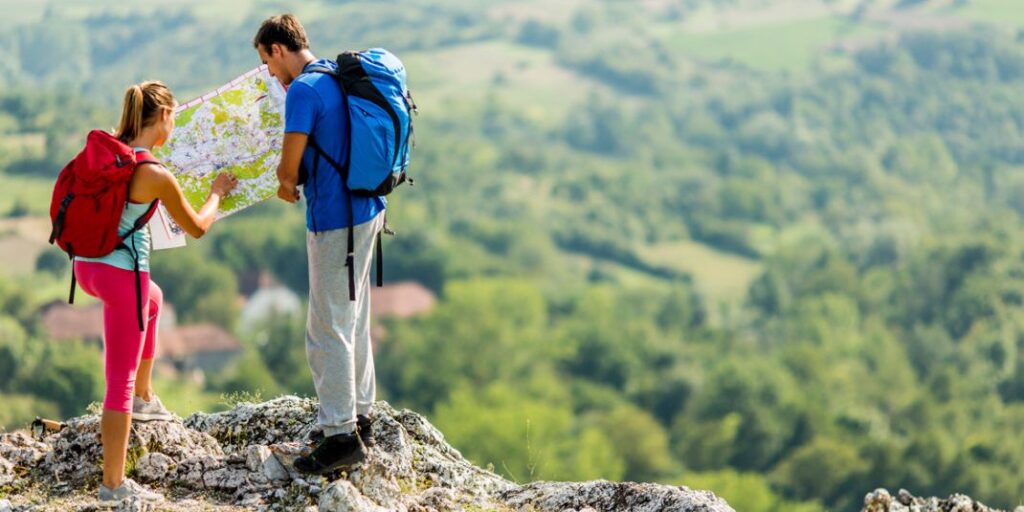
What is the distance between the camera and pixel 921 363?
10606 centimetres

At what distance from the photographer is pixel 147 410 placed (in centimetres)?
732

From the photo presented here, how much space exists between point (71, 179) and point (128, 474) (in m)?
1.64

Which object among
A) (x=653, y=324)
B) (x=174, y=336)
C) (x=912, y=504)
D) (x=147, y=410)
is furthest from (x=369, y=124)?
(x=653, y=324)

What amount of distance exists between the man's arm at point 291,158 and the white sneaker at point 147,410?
5.15 ft

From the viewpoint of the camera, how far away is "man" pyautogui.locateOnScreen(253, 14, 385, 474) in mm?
6508

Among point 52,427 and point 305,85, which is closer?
point 305,85

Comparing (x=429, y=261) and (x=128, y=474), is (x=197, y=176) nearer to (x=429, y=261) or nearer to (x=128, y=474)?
(x=128, y=474)

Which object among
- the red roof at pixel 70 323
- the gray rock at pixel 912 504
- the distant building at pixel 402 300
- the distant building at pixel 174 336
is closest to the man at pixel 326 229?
the gray rock at pixel 912 504

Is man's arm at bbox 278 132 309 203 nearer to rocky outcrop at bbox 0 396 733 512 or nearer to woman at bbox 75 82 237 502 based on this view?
woman at bbox 75 82 237 502

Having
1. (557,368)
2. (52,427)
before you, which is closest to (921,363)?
(557,368)

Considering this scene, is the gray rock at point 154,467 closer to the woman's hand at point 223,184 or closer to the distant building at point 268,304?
the woman's hand at point 223,184

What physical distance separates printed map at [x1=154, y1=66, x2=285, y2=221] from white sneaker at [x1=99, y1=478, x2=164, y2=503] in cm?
A: 146

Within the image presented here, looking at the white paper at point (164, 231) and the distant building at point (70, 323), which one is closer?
the white paper at point (164, 231)

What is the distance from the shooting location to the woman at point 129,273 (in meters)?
6.44
